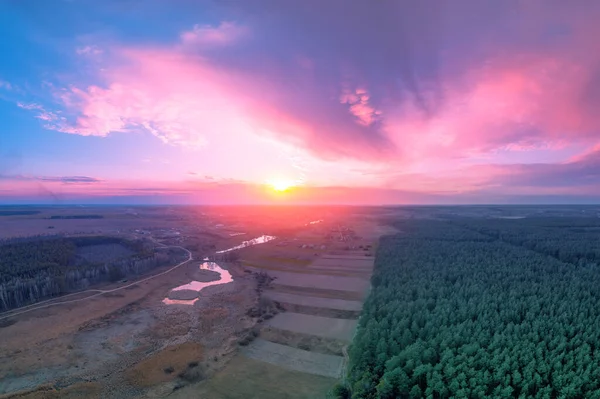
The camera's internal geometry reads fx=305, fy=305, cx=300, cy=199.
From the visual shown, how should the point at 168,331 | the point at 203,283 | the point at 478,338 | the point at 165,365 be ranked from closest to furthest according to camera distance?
the point at 478,338 → the point at 165,365 → the point at 168,331 → the point at 203,283

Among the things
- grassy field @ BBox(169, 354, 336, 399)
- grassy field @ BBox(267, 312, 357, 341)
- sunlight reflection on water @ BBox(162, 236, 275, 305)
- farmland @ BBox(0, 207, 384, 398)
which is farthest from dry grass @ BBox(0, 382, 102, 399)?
sunlight reflection on water @ BBox(162, 236, 275, 305)

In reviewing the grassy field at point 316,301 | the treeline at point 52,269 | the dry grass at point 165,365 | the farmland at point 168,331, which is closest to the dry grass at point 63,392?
the farmland at point 168,331

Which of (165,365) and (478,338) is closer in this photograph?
(478,338)

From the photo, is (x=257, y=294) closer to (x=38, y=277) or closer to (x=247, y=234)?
(x=38, y=277)

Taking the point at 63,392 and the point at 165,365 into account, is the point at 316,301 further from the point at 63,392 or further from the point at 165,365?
the point at 63,392

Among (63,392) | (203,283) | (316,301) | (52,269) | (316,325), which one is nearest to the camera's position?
(63,392)

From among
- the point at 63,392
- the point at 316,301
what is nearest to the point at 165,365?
the point at 63,392

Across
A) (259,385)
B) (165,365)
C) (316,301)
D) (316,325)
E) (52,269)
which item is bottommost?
(259,385)

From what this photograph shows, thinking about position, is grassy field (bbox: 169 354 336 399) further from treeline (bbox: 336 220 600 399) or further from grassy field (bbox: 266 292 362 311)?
grassy field (bbox: 266 292 362 311)
